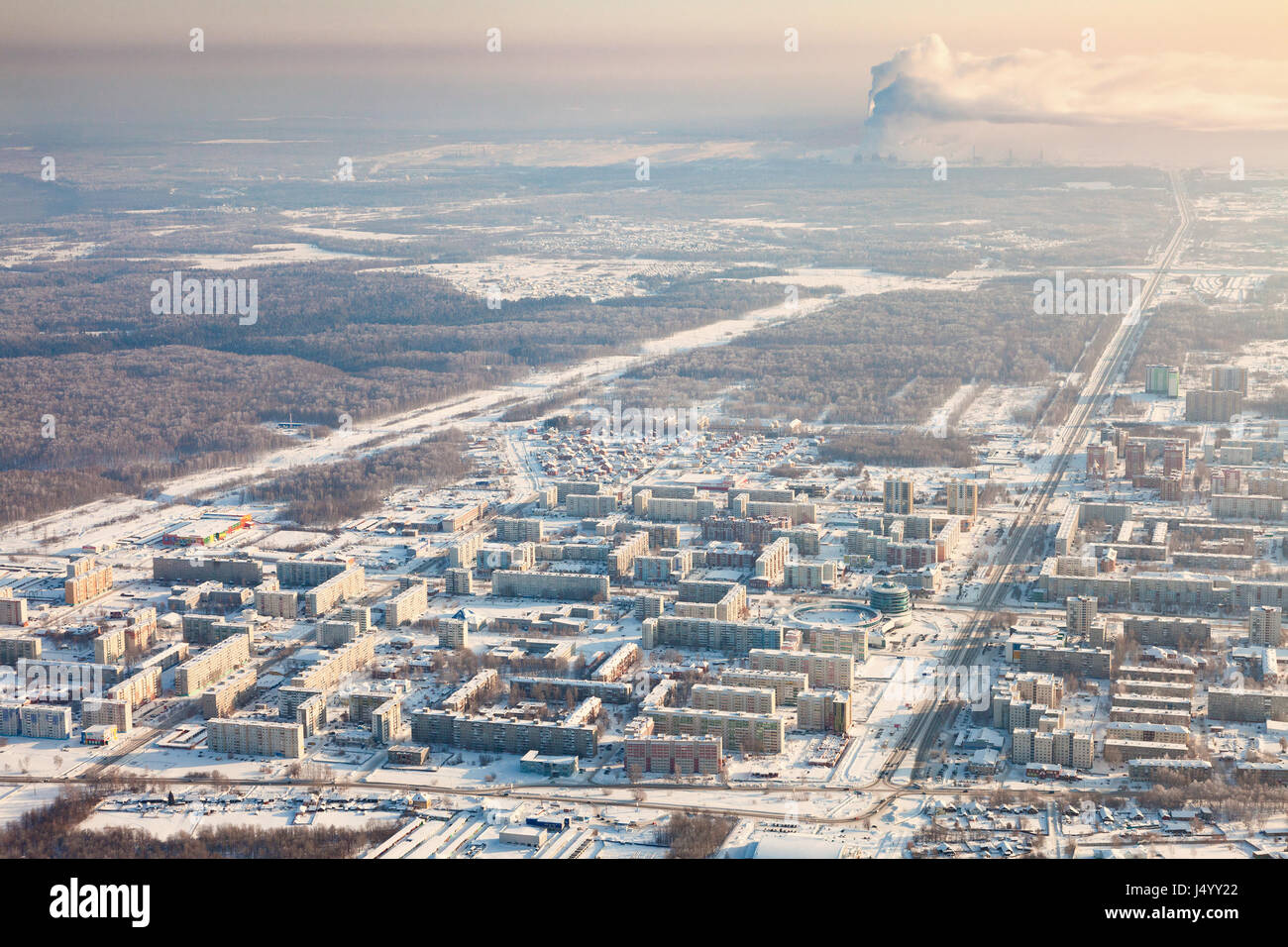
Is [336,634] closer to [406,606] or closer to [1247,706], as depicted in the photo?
[406,606]

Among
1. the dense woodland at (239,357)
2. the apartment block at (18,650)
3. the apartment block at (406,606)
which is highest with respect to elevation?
the dense woodland at (239,357)

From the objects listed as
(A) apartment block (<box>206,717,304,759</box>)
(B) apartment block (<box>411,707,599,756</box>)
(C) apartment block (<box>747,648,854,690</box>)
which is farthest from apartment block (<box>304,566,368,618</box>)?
(C) apartment block (<box>747,648,854,690</box>)

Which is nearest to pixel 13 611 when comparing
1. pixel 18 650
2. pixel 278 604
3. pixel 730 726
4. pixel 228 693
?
pixel 18 650

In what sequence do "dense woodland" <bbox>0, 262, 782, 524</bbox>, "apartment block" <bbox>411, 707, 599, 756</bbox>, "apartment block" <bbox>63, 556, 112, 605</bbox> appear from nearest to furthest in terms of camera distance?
"apartment block" <bbox>411, 707, 599, 756</bbox>, "apartment block" <bbox>63, 556, 112, 605</bbox>, "dense woodland" <bbox>0, 262, 782, 524</bbox>

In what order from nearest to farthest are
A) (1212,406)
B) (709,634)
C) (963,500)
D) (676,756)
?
(676,756)
(709,634)
(963,500)
(1212,406)

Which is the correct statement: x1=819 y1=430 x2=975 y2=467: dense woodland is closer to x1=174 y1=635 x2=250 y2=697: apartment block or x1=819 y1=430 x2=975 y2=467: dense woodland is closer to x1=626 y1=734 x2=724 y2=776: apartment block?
x1=174 y1=635 x2=250 y2=697: apartment block

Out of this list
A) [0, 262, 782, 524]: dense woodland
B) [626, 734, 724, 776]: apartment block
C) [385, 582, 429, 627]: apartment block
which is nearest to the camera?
[626, 734, 724, 776]: apartment block

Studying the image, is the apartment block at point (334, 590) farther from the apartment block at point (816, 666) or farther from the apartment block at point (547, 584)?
the apartment block at point (816, 666)

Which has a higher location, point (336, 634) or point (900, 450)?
point (900, 450)

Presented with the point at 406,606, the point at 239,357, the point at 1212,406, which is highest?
the point at 239,357

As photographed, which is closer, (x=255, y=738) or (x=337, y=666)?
(x=255, y=738)

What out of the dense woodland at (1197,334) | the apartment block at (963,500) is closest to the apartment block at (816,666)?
the apartment block at (963,500)
